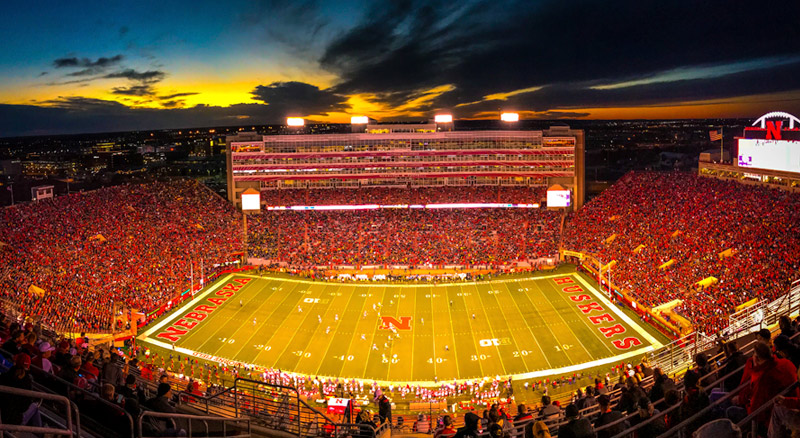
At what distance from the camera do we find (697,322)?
84.3 feet

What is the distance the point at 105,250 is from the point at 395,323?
22.5 m

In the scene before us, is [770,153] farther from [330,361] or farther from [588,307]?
[330,361]

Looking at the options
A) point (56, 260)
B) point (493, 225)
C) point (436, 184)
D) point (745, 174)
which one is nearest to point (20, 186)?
point (56, 260)

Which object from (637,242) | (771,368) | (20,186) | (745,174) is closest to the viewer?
(771,368)

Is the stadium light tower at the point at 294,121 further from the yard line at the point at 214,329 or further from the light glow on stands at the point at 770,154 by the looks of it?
the light glow on stands at the point at 770,154

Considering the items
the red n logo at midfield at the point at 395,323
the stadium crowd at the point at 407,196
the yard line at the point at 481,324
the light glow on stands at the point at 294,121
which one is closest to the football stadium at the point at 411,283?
the yard line at the point at 481,324

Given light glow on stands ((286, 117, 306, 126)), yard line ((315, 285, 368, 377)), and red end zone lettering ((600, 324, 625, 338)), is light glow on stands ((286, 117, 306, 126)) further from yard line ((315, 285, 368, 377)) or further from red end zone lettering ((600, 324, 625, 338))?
red end zone lettering ((600, 324, 625, 338))

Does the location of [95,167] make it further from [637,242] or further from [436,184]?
[637,242]

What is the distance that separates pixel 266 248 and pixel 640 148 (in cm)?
11323

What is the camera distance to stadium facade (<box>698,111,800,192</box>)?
37.5 metres

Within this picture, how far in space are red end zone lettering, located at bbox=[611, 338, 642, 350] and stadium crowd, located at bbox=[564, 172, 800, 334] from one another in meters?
3.19

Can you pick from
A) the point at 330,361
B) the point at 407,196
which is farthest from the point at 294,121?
the point at 330,361

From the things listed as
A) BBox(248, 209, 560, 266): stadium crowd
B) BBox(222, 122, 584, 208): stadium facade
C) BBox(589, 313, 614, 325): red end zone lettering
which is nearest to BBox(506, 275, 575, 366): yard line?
BBox(589, 313, 614, 325): red end zone lettering

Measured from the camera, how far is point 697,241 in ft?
112
